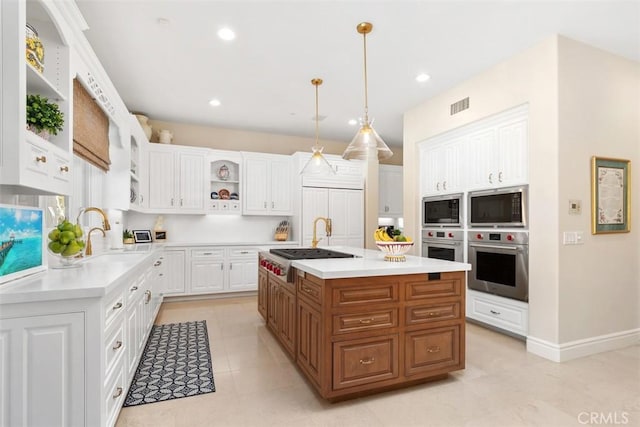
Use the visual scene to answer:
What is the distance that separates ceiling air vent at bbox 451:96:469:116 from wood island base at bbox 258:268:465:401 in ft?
7.89

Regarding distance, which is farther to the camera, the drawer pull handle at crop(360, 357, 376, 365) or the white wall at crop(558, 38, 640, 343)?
the white wall at crop(558, 38, 640, 343)

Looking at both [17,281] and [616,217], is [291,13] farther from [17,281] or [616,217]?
[616,217]

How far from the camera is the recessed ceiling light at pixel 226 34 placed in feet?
9.75

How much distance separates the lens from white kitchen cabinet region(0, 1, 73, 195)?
1597 millimetres

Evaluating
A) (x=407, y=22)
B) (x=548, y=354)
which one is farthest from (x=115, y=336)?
(x=548, y=354)

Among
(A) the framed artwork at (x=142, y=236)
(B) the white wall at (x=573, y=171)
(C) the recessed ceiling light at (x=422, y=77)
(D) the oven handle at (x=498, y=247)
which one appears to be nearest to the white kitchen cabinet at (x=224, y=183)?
(A) the framed artwork at (x=142, y=236)

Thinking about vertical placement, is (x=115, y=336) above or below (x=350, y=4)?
below

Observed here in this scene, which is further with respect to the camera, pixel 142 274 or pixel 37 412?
pixel 142 274

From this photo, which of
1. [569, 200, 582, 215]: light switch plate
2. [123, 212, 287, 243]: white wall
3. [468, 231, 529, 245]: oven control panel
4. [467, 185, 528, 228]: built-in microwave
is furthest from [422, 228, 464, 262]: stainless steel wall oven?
[123, 212, 287, 243]: white wall

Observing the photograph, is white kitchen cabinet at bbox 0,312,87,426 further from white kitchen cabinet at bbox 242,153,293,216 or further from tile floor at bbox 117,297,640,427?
white kitchen cabinet at bbox 242,153,293,216

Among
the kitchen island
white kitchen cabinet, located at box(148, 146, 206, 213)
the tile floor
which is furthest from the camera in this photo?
white kitchen cabinet, located at box(148, 146, 206, 213)

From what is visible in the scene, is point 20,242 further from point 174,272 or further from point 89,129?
point 174,272

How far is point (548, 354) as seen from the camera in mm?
3049

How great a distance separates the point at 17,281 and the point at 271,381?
1751 mm
